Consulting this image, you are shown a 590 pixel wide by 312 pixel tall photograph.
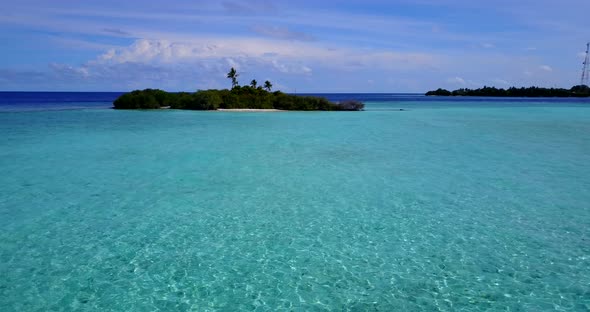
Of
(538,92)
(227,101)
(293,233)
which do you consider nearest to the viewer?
(293,233)

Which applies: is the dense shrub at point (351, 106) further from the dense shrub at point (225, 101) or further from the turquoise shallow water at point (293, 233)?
the turquoise shallow water at point (293, 233)

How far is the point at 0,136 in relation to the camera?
84.1 feet

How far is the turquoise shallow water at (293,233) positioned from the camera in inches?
251

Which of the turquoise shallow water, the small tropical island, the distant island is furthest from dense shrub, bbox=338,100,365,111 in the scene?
the distant island

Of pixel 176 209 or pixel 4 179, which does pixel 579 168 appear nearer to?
pixel 176 209

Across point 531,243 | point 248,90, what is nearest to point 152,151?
point 531,243

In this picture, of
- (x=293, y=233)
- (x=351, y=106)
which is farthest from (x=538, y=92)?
(x=293, y=233)

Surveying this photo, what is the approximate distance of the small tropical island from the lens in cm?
5812

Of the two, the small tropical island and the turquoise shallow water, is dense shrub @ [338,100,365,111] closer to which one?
the small tropical island

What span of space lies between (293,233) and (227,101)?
5243 cm

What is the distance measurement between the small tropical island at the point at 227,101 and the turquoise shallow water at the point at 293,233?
4059 centimetres

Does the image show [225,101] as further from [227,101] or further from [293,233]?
[293,233]

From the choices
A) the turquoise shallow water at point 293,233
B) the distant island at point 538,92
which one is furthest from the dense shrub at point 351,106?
the distant island at point 538,92

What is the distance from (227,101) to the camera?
59.8 metres
